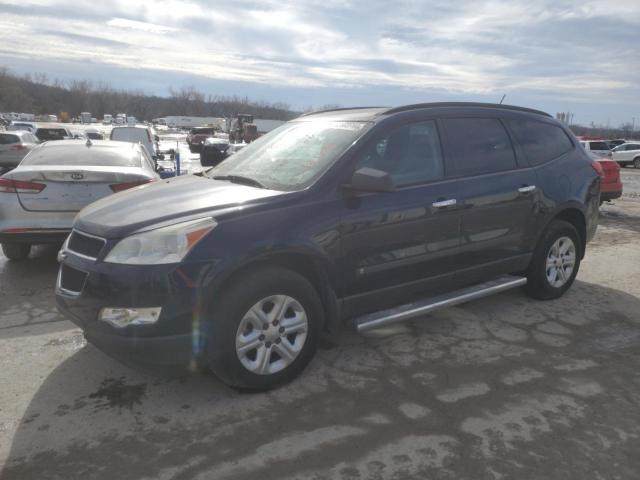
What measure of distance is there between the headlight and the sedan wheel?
1.80 ft

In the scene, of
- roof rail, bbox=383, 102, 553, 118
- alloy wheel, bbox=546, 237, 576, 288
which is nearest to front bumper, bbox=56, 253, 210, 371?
roof rail, bbox=383, 102, 553, 118

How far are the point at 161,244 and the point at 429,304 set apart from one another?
2066mm

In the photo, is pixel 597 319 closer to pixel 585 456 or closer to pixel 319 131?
pixel 585 456

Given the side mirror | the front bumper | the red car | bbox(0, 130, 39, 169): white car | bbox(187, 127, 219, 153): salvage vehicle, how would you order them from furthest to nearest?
bbox(187, 127, 219, 153): salvage vehicle → bbox(0, 130, 39, 169): white car → the red car → the side mirror → the front bumper

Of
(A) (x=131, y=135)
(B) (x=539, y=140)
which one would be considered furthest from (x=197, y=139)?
(B) (x=539, y=140)

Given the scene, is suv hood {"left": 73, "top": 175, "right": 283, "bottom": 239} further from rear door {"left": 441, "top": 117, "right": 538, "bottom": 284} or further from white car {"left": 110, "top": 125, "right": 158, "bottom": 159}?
white car {"left": 110, "top": 125, "right": 158, "bottom": 159}

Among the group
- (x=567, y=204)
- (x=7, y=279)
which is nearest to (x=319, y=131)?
(x=567, y=204)

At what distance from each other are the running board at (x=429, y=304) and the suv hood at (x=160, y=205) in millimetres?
1119

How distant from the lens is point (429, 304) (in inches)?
161

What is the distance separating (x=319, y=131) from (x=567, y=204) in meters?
2.62

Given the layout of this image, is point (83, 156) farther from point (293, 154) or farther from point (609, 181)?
point (609, 181)

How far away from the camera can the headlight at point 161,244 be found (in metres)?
3.06

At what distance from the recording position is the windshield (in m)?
3.69

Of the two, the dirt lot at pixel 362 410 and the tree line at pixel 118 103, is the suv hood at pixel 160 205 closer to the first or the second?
the dirt lot at pixel 362 410
